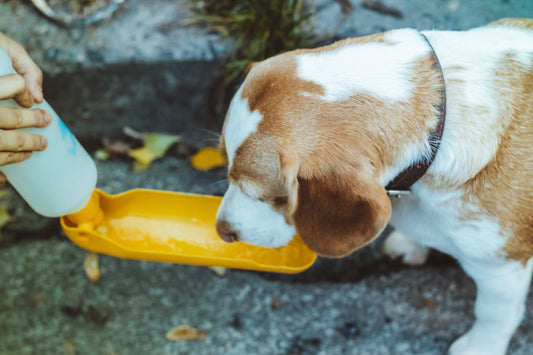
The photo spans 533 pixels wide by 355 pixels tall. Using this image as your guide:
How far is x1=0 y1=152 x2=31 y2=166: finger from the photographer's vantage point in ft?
4.91

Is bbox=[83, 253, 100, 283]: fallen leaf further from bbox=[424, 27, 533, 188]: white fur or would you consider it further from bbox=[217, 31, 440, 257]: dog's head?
bbox=[424, 27, 533, 188]: white fur

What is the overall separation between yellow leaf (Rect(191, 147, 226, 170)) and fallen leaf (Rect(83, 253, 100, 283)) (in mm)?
820

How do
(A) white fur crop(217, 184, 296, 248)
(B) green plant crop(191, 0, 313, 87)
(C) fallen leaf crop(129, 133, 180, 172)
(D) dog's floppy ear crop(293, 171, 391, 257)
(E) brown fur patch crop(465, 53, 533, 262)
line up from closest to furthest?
(D) dog's floppy ear crop(293, 171, 391, 257), (E) brown fur patch crop(465, 53, 533, 262), (A) white fur crop(217, 184, 296, 248), (B) green plant crop(191, 0, 313, 87), (C) fallen leaf crop(129, 133, 180, 172)

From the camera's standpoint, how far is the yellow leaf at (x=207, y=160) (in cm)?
289

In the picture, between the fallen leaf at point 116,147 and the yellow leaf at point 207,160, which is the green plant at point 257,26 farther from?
the fallen leaf at point 116,147

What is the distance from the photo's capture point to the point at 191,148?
298 cm

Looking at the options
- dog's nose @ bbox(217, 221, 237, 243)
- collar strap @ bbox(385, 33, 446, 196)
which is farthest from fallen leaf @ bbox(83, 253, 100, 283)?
collar strap @ bbox(385, 33, 446, 196)

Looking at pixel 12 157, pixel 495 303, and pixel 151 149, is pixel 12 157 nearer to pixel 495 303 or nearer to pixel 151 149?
pixel 151 149

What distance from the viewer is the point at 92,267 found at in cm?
261

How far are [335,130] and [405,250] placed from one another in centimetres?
141

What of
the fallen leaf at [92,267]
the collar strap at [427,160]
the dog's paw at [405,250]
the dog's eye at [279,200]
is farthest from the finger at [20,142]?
the dog's paw at [405,250]

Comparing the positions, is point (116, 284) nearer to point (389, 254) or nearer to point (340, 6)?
point (389, 254)

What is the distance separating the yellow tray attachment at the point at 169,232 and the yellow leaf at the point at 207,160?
0.56 metres

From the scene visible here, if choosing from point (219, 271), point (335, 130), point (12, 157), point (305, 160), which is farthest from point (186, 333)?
point (335, 130)
